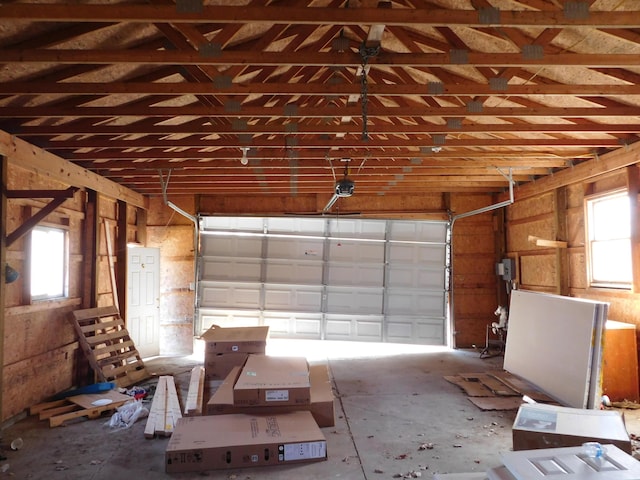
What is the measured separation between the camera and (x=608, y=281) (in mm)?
5832

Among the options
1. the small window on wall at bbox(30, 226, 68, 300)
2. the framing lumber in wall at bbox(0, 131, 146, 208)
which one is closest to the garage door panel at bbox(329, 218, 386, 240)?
the framing lumber in wall at bbox(0, 131, 146, 208)

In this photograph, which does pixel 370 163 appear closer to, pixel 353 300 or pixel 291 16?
pixel 353 300

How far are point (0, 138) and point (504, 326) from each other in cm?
777

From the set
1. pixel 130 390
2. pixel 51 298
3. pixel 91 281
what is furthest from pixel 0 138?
pixel 130 390

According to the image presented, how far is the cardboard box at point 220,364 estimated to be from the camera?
5.13m

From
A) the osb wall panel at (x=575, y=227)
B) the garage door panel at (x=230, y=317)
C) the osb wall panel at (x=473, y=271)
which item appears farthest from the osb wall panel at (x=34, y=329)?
the osb wall panel at (x=575, y=227)

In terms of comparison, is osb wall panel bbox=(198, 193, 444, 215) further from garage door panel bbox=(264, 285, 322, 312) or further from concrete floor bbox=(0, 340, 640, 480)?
concrete floor bbox=(0, 340, 640, 480)

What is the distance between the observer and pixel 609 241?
18.9 ft

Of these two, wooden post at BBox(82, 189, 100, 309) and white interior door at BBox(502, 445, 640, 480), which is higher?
wooden post at BBox(82, 189, 100, 309)

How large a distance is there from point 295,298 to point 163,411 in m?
4.40

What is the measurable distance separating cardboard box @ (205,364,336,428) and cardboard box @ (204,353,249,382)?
14.5 inches

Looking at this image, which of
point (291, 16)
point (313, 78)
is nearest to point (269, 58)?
point (291, 16)

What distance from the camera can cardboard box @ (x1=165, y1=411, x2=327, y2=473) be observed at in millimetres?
3396

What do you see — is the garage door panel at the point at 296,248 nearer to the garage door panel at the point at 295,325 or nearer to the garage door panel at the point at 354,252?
the garage door panel at the point at 354,252
